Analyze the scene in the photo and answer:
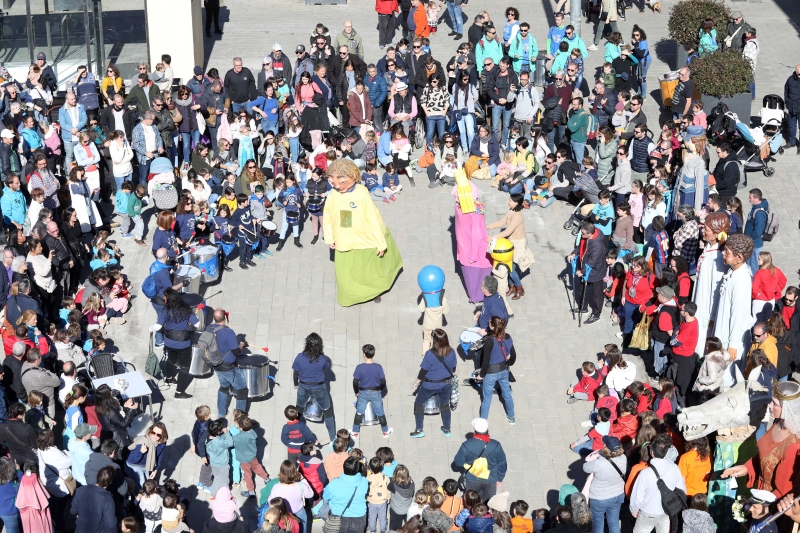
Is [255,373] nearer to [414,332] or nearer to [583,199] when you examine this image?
[414,332]

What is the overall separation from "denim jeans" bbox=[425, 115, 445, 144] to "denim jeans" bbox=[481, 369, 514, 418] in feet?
24.3

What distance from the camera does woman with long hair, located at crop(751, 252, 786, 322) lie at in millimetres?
13914

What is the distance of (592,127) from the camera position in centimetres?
1956

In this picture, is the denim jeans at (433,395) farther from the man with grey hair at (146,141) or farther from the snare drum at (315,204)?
the man with grey hair at (146,141)

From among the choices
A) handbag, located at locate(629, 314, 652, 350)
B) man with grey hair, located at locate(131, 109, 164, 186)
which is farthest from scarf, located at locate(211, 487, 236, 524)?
man with grey hair, located at locate(131, 109, 164, 186)

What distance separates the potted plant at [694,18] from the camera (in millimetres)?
22391

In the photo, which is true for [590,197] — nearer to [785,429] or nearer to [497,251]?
[497,251]

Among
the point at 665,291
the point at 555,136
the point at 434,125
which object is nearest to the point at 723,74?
the point at 555,136

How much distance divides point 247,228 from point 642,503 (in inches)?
309

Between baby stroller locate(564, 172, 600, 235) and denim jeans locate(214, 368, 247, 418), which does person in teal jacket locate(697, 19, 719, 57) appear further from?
denim jeans locate(214, 368, 247, 418)

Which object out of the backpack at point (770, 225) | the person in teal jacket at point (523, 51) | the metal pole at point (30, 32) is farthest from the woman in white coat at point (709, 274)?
the metal pole at point (30, 32)

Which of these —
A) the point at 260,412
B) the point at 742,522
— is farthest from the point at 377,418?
the point at 742,522

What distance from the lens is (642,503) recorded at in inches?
447

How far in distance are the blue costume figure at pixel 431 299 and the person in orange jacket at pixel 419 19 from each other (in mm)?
10827
